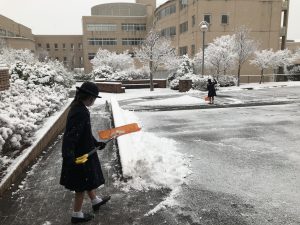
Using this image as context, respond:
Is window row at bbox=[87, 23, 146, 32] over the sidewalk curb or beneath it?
over

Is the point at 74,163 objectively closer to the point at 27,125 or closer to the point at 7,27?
the point at 27,125

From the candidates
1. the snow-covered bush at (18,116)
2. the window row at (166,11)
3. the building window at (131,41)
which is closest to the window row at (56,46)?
the building window at (131,41)

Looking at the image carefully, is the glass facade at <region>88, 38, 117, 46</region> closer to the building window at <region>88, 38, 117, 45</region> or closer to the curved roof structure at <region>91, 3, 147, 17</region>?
the building window at <region>88, 38, 117, 45</region>

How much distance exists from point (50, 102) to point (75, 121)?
7437mm

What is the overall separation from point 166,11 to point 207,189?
149 feet

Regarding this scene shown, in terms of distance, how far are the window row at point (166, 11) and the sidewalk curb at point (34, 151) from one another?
38667 millimetres

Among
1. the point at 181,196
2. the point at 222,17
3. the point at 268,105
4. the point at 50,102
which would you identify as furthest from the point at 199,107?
the point at 222,17

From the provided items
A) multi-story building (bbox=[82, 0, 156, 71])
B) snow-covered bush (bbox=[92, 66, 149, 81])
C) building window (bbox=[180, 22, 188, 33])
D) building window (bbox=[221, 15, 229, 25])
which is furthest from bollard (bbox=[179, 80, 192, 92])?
multi-story building (bbox=[82, 0, 156, 71])

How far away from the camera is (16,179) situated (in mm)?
5395

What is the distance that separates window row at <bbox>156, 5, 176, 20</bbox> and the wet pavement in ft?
127

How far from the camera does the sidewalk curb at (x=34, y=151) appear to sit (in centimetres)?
504

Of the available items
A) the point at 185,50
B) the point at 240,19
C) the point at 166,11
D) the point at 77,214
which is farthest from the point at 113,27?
the point at 77,214

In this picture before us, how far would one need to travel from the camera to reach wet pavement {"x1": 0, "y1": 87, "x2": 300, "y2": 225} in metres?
4.11

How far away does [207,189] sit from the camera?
5.05 meters
